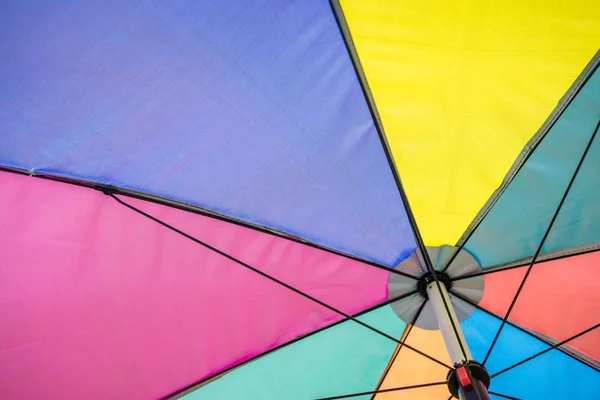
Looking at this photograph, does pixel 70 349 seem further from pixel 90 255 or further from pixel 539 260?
pixel 539 260

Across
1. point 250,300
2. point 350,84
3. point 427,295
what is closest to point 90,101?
point 350,84

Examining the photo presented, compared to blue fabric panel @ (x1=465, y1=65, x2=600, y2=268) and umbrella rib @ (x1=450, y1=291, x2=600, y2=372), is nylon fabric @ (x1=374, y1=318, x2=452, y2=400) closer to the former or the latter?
umbrella rib @ (x1=450, y1=291, x2=600, y2=372)

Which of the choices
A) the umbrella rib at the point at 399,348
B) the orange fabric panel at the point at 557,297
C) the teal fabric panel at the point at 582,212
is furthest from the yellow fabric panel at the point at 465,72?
the umbrella rib at the point at 399,348

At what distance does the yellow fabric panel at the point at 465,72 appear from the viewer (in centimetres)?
148

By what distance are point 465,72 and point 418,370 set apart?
141cm

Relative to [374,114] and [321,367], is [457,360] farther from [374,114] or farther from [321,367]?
[374,114]

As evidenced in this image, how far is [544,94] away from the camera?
5.30 feet

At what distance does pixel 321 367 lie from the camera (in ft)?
7.07

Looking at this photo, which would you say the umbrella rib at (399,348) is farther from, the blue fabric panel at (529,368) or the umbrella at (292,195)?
the blue fabric panel at (529,368)

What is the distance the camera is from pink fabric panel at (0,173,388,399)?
1725mm

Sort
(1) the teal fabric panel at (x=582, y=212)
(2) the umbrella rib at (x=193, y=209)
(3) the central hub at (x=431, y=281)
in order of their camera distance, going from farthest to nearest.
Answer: (3) the central hub at (x=431, y=281) < (1) the teal fabric panel at (x=582, y=212) < (2) the umbrella rib at (x=193, y=209)

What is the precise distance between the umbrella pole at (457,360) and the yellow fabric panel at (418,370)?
1.12 ft

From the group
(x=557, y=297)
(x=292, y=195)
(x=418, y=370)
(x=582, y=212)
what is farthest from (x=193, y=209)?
(x=557, y=297)

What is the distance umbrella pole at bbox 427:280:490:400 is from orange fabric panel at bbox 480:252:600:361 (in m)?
0.30
